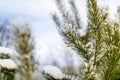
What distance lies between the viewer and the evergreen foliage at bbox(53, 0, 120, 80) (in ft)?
8.05

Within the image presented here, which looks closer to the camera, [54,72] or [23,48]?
[23,48]

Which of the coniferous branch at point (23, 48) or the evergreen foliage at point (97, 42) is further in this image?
the evergreen foliage at point (97, 42)

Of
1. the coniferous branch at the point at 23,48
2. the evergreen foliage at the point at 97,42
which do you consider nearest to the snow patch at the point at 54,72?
the evergreen foliage at the point at 97,42

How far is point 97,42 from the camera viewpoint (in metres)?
2.58

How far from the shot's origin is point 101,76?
2.48 metres

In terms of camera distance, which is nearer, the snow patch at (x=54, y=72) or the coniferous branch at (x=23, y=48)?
the coniferous branch at (x=23, y=48)

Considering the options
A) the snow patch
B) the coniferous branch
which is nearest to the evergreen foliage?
the snow patch

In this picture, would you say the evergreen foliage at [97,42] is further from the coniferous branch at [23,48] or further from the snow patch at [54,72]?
the coniferous branch at [23,48]

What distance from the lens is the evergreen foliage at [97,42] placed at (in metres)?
2.46

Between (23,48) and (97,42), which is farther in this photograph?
(97,42)

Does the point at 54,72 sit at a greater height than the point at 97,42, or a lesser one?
lesser

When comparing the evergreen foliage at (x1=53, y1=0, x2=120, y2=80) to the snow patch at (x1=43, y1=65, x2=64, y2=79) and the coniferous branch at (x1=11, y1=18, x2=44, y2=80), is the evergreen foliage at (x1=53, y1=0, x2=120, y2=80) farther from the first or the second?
the coniferous branch at (x1=11, y1=18, x2=44, y2=80)

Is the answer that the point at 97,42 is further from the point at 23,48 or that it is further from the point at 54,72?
the point at 23,48

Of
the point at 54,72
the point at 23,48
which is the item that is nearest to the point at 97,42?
the point at 54,72
